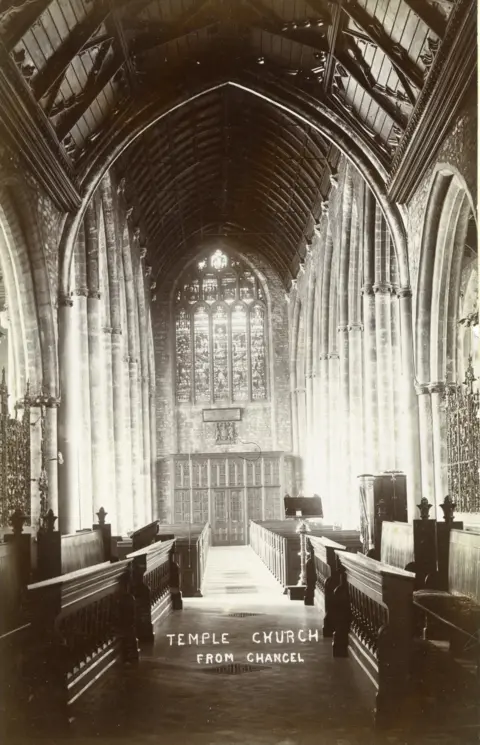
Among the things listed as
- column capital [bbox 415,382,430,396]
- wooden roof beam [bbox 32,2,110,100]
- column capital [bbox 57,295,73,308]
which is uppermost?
wooden roof beam [bbox 32,2,110,100]

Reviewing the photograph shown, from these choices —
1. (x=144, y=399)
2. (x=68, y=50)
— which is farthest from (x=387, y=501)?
(x=144, y=399)

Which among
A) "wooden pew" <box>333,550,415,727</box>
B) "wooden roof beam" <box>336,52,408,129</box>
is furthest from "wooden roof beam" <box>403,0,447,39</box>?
"wooden pew" <box>333,550,415,727</box>

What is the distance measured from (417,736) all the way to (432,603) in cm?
284

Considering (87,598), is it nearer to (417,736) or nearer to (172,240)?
(417,736)

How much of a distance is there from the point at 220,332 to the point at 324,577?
19345mm

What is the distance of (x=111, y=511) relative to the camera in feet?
58.4

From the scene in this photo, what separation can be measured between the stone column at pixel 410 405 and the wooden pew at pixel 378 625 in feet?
21.0

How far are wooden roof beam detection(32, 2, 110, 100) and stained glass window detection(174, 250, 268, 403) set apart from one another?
54.0 feet

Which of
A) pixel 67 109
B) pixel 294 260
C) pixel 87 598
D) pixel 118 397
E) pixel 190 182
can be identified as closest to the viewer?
pixel 87 598

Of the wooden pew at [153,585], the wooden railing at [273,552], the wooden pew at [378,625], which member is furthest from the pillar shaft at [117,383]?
the wooden pew at [378,625]

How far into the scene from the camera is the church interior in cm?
526

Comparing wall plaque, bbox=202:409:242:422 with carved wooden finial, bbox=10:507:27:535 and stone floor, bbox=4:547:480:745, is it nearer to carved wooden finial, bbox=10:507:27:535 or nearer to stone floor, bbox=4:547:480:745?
stone floor, bbox=4:547:480:745

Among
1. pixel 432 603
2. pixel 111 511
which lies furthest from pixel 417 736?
pixel 111 511

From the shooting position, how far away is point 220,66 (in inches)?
580
